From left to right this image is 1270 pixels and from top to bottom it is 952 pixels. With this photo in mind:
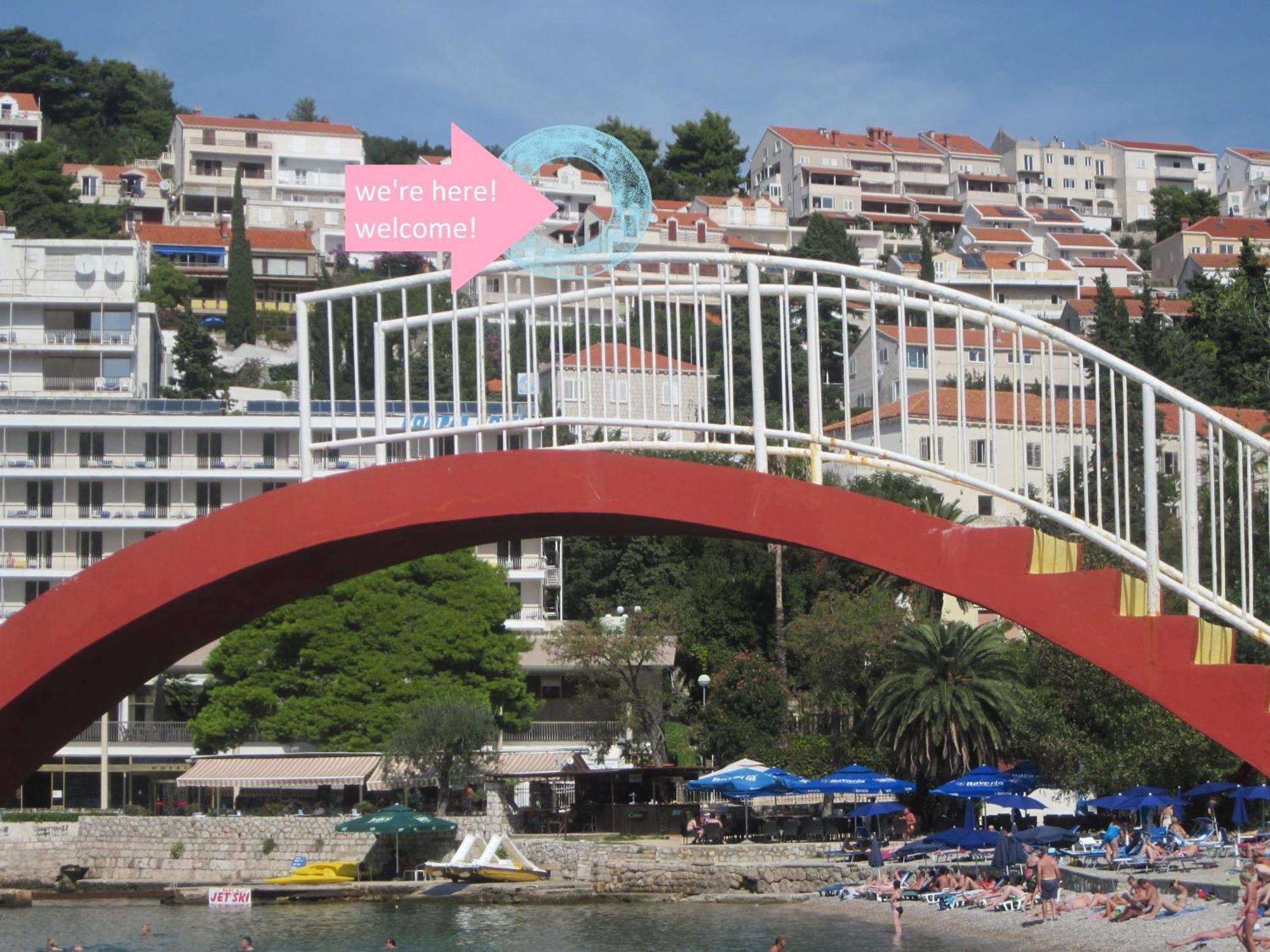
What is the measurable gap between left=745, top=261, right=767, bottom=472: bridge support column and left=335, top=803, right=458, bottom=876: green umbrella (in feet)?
83.3

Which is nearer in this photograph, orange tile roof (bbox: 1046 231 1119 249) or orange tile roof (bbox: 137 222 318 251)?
orange tile roof (bbox: 137 222 318 251)

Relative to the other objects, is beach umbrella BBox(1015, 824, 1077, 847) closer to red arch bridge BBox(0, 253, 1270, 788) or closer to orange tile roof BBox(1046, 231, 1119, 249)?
red arch bridge BBox(0, 253, 1270, 788)

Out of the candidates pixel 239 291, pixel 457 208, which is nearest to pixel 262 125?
pixel 239 291

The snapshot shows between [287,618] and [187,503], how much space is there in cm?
1398

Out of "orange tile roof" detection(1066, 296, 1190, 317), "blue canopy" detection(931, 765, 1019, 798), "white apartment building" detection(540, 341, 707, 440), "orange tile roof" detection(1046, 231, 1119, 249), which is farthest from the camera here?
"orange tile roof" detection(1046, 231, 1119, 249)

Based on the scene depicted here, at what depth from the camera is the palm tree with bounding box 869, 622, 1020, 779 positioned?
35250mm

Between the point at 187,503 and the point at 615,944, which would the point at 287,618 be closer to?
the point at 187,503

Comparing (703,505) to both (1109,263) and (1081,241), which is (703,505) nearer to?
(1109,263)

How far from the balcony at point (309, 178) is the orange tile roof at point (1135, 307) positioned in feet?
157

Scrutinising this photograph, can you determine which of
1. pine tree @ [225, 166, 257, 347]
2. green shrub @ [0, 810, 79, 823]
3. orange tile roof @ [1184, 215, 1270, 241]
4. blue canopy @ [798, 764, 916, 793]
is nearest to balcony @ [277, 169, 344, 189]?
pine tree @ [225, 166, 257, 347]

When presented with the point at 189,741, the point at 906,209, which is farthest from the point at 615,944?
the point at 906,209

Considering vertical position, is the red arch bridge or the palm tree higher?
the red arch bridge

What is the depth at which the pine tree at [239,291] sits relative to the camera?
3472 inches

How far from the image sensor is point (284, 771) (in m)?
41.3
